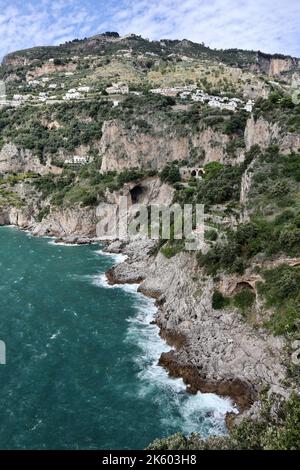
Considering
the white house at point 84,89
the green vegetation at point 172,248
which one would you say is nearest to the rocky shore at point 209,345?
the green vegetation at point 172,248

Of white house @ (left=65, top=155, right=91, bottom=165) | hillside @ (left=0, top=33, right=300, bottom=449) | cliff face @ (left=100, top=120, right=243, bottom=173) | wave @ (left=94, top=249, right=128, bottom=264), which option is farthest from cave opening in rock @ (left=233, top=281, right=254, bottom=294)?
white house @ (left=65, top=155, right=91, bottom=165)

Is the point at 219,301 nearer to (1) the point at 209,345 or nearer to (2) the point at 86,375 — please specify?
(1) the point at 209,345

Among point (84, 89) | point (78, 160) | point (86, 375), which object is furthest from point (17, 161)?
point (86, 375)

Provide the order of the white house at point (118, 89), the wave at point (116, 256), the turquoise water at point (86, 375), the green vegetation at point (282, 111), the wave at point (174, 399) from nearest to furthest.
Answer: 1. the turquoise water at point (86, 375)
2. the wave at point (174, 399)
3. the green vegetation at point (282, 111)
4. the wave at point (116, 256)
5. the white house at point (118, 89)

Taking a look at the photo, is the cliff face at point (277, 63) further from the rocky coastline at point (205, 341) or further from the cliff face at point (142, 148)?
the rocky coastline at point (205, 341)

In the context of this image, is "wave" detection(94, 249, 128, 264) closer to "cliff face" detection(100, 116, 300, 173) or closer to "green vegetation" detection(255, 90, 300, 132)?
"cliff face" detection(100, 116, 300, 173)

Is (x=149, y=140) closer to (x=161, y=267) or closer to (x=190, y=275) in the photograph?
(x=161, y=267)
